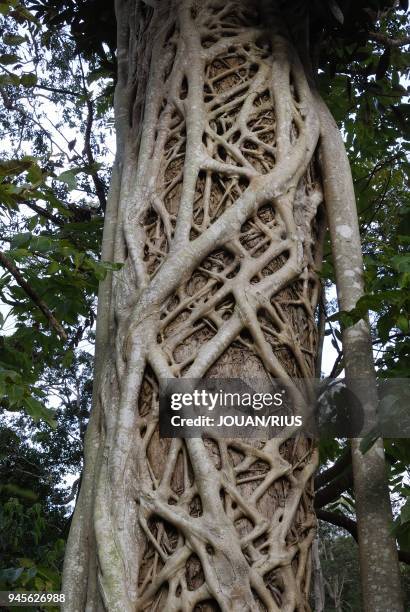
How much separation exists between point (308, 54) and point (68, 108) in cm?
634

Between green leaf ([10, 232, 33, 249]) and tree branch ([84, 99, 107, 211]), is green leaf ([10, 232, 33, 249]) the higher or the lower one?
the lower one

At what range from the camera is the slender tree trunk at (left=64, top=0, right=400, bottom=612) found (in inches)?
71.0

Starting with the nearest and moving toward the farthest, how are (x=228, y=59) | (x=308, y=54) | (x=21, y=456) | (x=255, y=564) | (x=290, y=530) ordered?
(x=255, y=564), (x=290, y=530), (x=228, y=59), (x=308, y=54), (x=21, y=456)

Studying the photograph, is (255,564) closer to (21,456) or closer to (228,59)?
(228,59)

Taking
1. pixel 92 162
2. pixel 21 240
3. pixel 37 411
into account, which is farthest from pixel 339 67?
pixel 37 411

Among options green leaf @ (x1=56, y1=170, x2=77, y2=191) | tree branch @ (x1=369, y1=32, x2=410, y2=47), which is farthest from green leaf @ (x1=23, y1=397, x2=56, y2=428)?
tree branch @ (x1=369, y1=32, x2=410, y2=47)

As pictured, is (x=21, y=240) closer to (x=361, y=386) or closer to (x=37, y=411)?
(x=37, y=411)

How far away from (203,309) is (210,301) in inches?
1.3

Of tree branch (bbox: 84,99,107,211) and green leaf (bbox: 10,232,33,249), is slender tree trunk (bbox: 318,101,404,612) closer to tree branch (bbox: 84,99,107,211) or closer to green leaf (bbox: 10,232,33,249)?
green leaf (bbox: 10,232,33,249)

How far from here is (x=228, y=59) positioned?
2.79m

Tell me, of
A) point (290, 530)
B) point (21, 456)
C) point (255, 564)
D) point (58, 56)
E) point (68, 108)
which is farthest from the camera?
point (21, 456)

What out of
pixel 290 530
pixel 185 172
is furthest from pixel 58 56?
pixel 290 530

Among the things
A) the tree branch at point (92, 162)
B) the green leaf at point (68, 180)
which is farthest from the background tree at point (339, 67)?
the tree branch at point (92, 162)

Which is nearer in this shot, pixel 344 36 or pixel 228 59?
pixel 228 59
